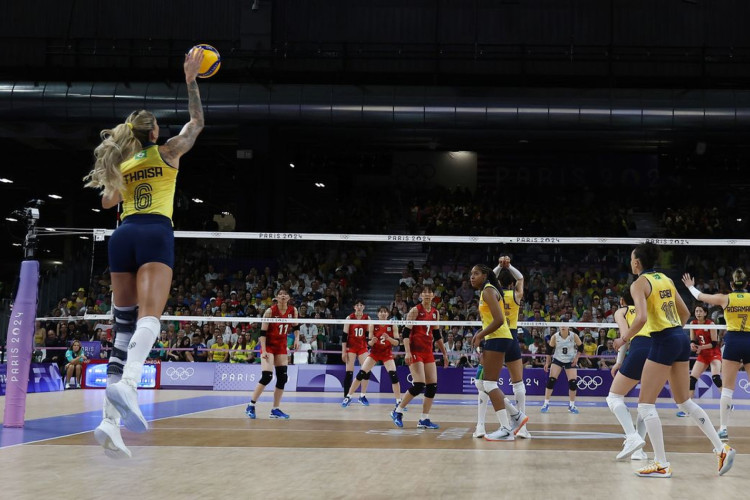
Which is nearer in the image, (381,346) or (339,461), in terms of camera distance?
(339,461)

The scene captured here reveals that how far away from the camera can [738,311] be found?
9.60 m

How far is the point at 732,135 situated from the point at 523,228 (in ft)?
21.2

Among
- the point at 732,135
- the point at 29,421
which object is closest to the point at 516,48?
the point at 732,135

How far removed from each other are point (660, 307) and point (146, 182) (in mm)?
4199

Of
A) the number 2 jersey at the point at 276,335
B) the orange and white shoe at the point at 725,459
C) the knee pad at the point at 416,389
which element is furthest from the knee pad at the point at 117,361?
the number 2 jersey at the point at 276,335

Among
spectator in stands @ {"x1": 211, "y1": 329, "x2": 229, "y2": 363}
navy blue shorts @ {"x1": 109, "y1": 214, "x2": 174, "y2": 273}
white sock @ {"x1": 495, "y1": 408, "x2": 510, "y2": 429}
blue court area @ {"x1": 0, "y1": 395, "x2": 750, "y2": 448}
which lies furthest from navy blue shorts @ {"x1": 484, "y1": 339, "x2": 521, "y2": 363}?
spectator in stands @ {"x1": 211, "y1": 329, "x2": 229, "y2": 363}

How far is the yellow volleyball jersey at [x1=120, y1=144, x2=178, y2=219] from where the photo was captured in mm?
4449

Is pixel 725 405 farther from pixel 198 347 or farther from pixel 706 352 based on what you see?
pixel 198 347

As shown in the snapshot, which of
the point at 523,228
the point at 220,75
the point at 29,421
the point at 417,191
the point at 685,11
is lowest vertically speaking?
the point at 29,421

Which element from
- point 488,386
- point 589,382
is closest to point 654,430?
point 488,386

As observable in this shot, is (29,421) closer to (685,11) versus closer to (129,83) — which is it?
(129,83)

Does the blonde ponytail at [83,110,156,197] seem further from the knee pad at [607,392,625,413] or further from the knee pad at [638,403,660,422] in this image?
the knee pad at [607,392,625,413]

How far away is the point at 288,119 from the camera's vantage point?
21.4 m

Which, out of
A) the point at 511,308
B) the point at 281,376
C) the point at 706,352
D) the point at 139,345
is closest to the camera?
the point at 139,345
